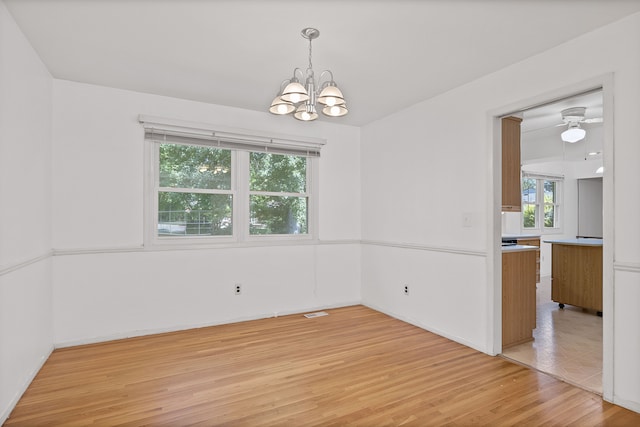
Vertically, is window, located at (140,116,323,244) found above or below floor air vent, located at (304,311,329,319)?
above

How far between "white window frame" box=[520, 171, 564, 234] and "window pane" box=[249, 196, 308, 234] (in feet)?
15.6

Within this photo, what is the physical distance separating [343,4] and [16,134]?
230 centimetres

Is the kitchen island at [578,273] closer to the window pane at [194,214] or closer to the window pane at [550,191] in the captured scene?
the window pane at [550,191]

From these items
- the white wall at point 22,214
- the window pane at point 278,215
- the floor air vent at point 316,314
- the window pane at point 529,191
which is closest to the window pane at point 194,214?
the window pane at point 278,215

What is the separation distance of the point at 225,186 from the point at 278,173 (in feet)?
2.28

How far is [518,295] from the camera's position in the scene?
333 cm

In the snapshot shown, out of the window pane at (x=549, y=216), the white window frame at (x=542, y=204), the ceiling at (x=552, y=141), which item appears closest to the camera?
the ceiling at (x=552, y=141)

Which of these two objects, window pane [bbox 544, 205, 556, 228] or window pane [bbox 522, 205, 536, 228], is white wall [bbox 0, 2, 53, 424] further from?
window pane [bbox 544, 205, 556, 228]

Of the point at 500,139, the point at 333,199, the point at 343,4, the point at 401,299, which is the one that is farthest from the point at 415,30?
the point at 401,299

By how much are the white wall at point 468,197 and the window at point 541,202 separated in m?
4.08

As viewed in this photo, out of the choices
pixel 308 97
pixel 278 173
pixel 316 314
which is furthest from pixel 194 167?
pixel 316 314

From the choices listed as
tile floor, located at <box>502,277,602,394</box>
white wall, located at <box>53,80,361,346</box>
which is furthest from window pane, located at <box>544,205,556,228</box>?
white wall, located at <box>53,80,361,346</box>

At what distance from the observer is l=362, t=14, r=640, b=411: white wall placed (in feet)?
7.19

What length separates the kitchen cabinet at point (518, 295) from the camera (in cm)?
321
